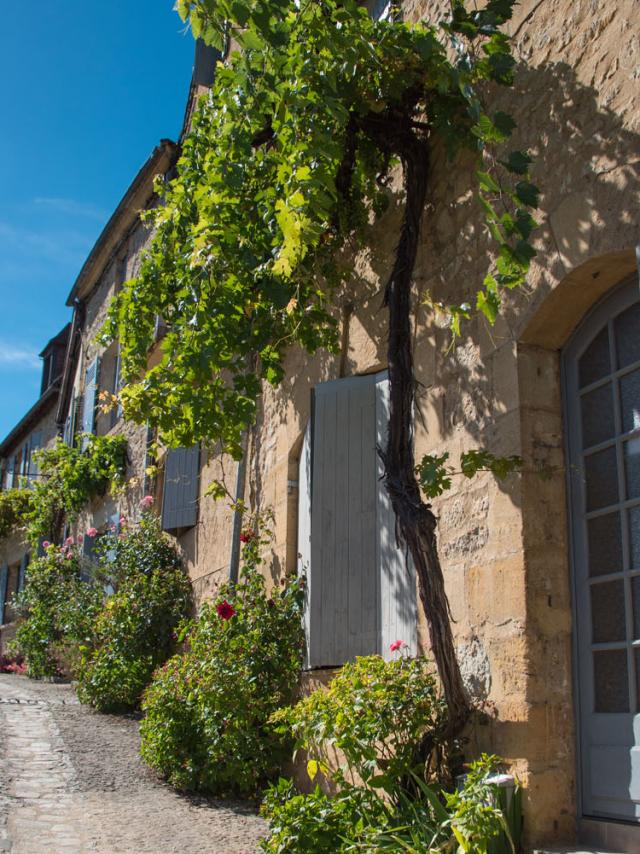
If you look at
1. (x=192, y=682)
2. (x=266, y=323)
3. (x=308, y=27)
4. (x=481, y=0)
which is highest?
(x=481, y=0)

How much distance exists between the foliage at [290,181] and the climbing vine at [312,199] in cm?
1

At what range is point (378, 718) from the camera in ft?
12.5

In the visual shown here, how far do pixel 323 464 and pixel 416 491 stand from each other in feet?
4.03

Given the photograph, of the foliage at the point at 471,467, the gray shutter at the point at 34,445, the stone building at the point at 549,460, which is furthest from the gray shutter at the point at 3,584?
the foliage at the point at 471,467

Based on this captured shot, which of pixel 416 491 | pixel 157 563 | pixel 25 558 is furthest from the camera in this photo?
pixel 25 558

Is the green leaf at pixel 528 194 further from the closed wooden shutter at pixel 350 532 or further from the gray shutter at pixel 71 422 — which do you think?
the gray shutter at pixel 71 422

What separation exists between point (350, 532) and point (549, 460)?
4.92ft

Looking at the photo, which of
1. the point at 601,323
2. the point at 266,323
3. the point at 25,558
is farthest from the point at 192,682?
the point at 25,558

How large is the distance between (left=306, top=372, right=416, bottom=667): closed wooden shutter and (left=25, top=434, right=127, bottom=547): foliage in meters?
4.82

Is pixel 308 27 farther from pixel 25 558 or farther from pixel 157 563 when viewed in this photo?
pixel 25 558

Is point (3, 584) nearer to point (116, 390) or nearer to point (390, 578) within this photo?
point (116, 390)

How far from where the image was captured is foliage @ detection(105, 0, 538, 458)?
4.08 m

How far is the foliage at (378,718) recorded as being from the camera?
3.76 m

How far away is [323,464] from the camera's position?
520cm
